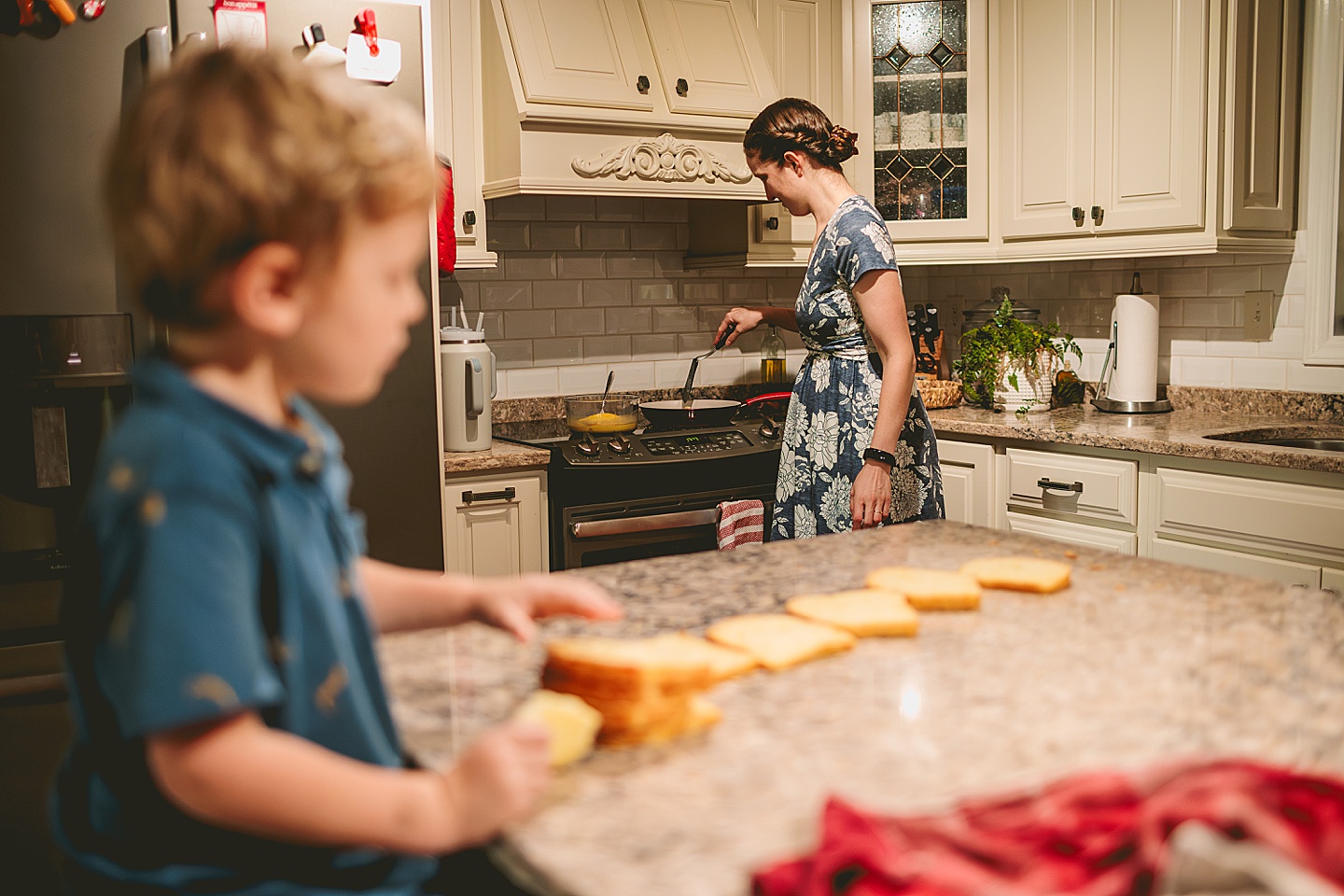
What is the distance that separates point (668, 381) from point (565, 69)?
1177mm

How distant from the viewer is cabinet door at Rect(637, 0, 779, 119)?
333 cm

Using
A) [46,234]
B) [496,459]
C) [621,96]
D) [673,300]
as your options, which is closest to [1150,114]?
[621,96]

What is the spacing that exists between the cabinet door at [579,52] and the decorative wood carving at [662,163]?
0.40 ft

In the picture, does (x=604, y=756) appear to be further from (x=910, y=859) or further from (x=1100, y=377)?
(x=1100, y=377)

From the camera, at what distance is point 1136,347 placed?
3363 millimetres

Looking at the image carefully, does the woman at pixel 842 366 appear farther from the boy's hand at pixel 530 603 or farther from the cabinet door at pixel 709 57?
the boy's hand at pixel 530 603

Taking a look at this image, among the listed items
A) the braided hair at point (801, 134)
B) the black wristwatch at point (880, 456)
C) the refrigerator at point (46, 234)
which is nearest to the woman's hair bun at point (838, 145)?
the braided hair at point (801, 134)

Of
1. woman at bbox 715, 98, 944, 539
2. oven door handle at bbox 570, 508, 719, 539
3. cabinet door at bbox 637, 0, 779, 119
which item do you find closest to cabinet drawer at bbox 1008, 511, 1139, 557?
woman at bbox 715, 98, 944, 539

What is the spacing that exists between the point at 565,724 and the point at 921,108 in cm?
323

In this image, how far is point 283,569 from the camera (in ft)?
2.30

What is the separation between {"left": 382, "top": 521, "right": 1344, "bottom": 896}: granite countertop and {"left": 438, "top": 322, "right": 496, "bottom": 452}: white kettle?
1.73 metres

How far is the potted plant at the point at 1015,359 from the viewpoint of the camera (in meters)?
3.50

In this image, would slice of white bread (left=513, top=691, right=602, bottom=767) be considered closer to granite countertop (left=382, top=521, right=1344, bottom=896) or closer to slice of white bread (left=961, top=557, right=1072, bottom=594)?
granite countertop (left=382, top=521, right=1344, bottom=896)

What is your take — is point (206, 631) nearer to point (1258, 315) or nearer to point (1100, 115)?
point (1100, 115)
